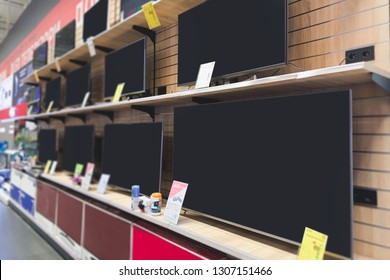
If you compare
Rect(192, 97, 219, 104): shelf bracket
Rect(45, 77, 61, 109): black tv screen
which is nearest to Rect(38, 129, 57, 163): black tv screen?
Rect(45, 77, 61, 109): black tv screen

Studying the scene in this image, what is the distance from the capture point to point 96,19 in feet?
10.1

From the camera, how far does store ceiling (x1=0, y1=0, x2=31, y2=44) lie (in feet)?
16.1

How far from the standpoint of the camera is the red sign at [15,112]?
18.8ft

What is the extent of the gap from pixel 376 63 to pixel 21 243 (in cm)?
355

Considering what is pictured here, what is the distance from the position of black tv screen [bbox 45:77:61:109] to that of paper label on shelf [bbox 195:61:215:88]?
9.38 ft

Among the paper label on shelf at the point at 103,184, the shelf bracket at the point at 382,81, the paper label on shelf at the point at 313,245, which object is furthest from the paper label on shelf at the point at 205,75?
the paper label on shelf at the point at 103,184

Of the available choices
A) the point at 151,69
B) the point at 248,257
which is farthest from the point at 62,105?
the point at 248,257

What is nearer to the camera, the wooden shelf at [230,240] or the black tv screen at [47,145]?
the wooden shelf at [230,240]

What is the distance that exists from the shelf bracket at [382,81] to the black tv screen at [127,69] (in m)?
1.57

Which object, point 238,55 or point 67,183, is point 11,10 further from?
point 238,55

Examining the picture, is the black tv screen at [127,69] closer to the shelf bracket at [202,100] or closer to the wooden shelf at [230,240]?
the shelf bracket at [202,100]

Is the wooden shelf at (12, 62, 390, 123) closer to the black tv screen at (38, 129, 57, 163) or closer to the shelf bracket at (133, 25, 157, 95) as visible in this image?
the shelf bracket at (133, 25, 157, 95)

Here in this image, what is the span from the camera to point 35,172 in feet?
11.7

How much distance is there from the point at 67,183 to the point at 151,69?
1.42 meters
